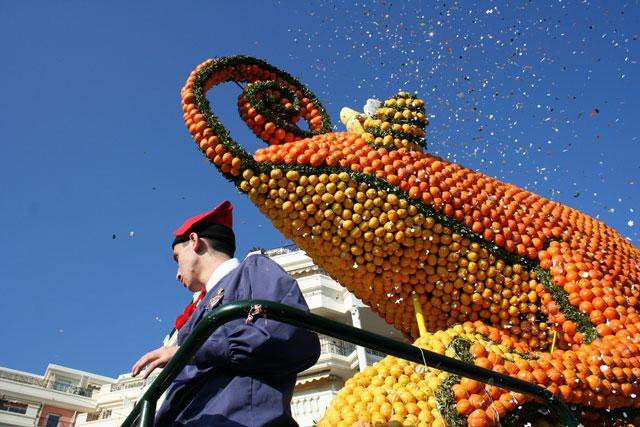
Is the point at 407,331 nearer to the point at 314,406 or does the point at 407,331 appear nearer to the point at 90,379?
the point at 314,406

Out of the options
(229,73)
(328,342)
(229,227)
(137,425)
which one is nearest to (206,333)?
(137,425)

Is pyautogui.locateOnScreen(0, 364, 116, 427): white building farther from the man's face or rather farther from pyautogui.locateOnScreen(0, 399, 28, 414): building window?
the man's face

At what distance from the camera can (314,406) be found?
1239 centimetres

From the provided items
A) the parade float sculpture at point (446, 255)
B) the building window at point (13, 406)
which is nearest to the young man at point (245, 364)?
the parade float sculpture at point (446, 255)

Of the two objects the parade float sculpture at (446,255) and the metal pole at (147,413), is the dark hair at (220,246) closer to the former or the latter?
the parade float sculpture at (446,255)

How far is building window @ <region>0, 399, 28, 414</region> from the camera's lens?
28509mm

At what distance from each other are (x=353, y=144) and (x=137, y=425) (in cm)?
220

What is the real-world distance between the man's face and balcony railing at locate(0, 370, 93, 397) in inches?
1289

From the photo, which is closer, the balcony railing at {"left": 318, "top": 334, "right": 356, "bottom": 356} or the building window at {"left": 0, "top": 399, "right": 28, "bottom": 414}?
the balcony railing at {"left": 318, "top": 334, "right": 356, "bottom": 356}

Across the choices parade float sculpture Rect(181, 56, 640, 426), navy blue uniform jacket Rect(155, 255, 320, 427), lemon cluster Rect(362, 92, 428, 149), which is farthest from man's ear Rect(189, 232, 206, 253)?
lemon cluster Rect(362, 92, 428, 149)

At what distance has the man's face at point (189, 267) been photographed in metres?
2.71

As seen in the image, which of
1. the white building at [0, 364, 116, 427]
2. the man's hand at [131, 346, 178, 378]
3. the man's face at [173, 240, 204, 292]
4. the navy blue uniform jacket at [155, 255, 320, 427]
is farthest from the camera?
Result: the white building at [0, 364, 116, 427]

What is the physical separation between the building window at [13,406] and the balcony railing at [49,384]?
1.68 meters

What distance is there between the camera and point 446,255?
10.3 ft
